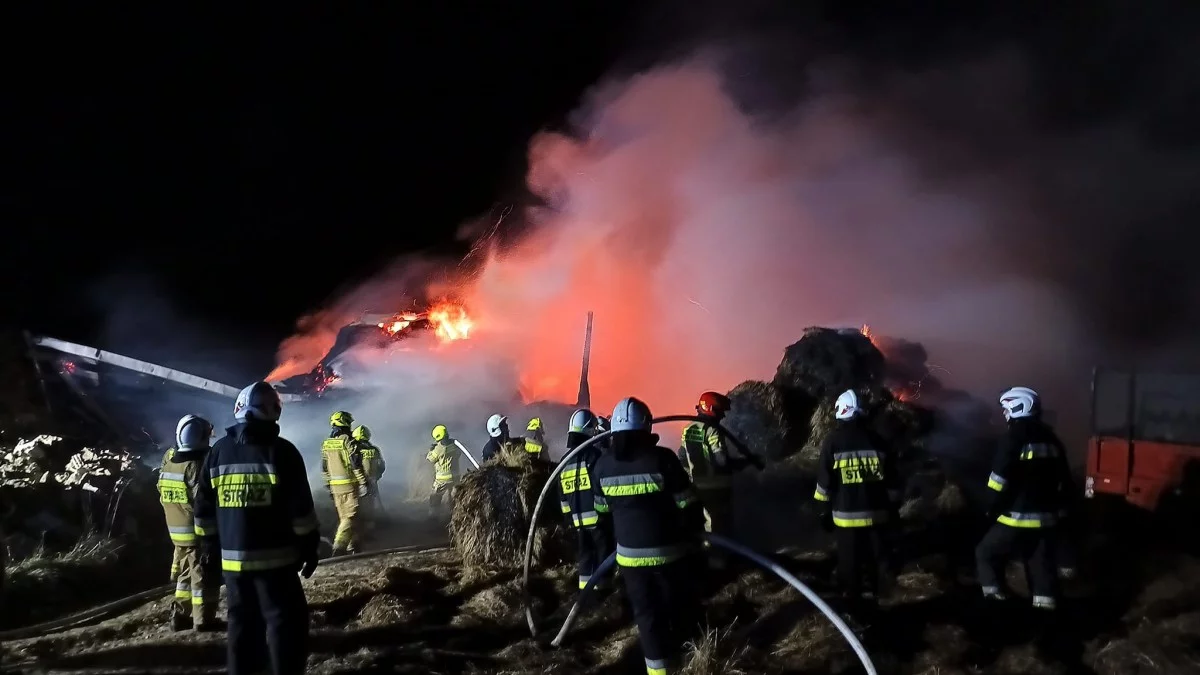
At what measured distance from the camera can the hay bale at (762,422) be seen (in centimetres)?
1645

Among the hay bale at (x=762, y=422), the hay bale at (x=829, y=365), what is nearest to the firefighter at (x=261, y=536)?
the hay bale at (x=762, y=422)

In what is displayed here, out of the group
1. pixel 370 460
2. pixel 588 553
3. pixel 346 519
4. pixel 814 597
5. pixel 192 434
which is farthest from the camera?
pixel 370 460

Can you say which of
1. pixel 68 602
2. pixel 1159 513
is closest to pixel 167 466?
pixel 68 602

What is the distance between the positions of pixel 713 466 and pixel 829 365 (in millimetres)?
10240

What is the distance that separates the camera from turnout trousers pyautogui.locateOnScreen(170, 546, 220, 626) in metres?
6.89

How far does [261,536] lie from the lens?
5.38 m

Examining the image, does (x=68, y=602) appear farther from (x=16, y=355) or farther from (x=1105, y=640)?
(x=1105, y=640)

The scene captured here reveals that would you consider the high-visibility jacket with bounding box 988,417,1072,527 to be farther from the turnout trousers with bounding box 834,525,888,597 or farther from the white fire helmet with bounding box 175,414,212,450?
the white fire helmet with bounding box 175,414,212,450

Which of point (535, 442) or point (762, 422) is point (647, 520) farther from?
point (762, 422)

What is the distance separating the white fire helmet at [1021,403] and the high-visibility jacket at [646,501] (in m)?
3.56

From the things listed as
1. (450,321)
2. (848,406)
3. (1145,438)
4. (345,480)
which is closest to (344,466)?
(345,480)

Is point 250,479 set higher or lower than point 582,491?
higher

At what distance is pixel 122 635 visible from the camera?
7.11 meters

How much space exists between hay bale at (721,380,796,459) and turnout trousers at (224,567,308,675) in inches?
474
